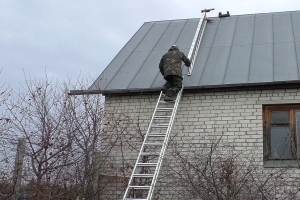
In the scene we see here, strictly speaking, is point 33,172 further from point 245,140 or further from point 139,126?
point 245,140

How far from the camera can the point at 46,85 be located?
9805 mm

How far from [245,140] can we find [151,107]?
76.6 inches

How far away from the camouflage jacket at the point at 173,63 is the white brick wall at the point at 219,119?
65 centimetres

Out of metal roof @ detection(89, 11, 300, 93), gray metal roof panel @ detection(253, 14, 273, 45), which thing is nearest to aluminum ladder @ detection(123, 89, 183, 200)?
metal roof @ detection(89, 11, 300, 93)

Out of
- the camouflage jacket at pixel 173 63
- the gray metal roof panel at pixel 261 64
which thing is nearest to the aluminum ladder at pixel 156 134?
the camouflage jacket at pixel 173 63

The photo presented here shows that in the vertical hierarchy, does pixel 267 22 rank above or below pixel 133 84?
above

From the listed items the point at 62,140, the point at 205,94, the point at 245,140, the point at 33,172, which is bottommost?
the point at 33,172

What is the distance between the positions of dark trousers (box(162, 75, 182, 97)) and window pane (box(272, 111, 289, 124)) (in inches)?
71.7

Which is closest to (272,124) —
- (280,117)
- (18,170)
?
(280,117)

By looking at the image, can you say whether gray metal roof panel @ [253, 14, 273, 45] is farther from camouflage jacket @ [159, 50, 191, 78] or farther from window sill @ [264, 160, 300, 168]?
window sill @ [264, 160, 300, 168]

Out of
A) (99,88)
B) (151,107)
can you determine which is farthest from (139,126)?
(99,88)

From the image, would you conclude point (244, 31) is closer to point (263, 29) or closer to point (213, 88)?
point (263, 29)

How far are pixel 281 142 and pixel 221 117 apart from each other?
1164 millimetres

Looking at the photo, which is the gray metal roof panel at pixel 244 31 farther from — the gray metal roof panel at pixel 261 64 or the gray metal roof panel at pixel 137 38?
the gray metal roof panel at pixel 137 38
